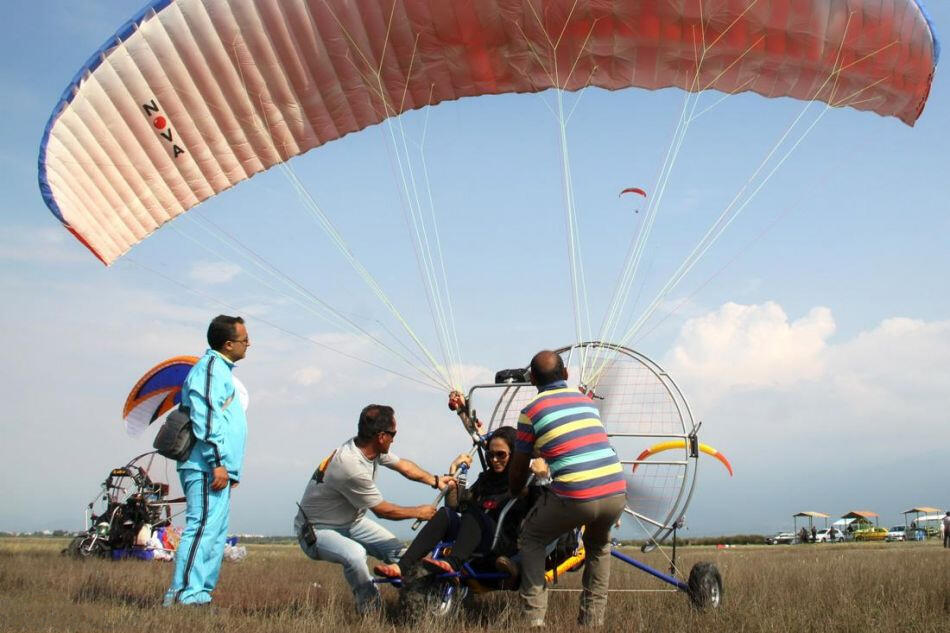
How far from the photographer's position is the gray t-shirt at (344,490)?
17.3 ft

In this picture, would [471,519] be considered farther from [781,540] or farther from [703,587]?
[781,540]

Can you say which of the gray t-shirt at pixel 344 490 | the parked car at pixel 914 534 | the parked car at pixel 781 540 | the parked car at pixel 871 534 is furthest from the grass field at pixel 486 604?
the parked car at pixel 871 534

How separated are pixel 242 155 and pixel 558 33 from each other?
3.13 metres

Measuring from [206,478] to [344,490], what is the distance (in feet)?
2.69

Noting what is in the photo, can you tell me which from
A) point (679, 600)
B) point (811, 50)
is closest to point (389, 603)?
point (679, 600)

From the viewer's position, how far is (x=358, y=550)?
5344 mm

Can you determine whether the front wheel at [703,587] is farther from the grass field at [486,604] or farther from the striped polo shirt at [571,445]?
the striped polo shirt at [571,445]

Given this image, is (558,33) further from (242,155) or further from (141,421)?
(141,421)

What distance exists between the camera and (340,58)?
7969 mm

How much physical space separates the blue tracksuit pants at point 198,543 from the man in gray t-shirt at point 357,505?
514 mm

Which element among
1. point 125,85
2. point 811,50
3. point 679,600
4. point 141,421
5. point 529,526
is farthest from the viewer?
point 141,421

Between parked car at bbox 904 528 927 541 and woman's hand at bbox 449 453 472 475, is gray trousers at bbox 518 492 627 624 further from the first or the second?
parked car at bbox 904 528 927 541

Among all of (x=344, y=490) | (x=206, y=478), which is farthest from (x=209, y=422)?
(x=344, y=490)

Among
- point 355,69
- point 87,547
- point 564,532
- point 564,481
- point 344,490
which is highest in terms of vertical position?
point 355,69
